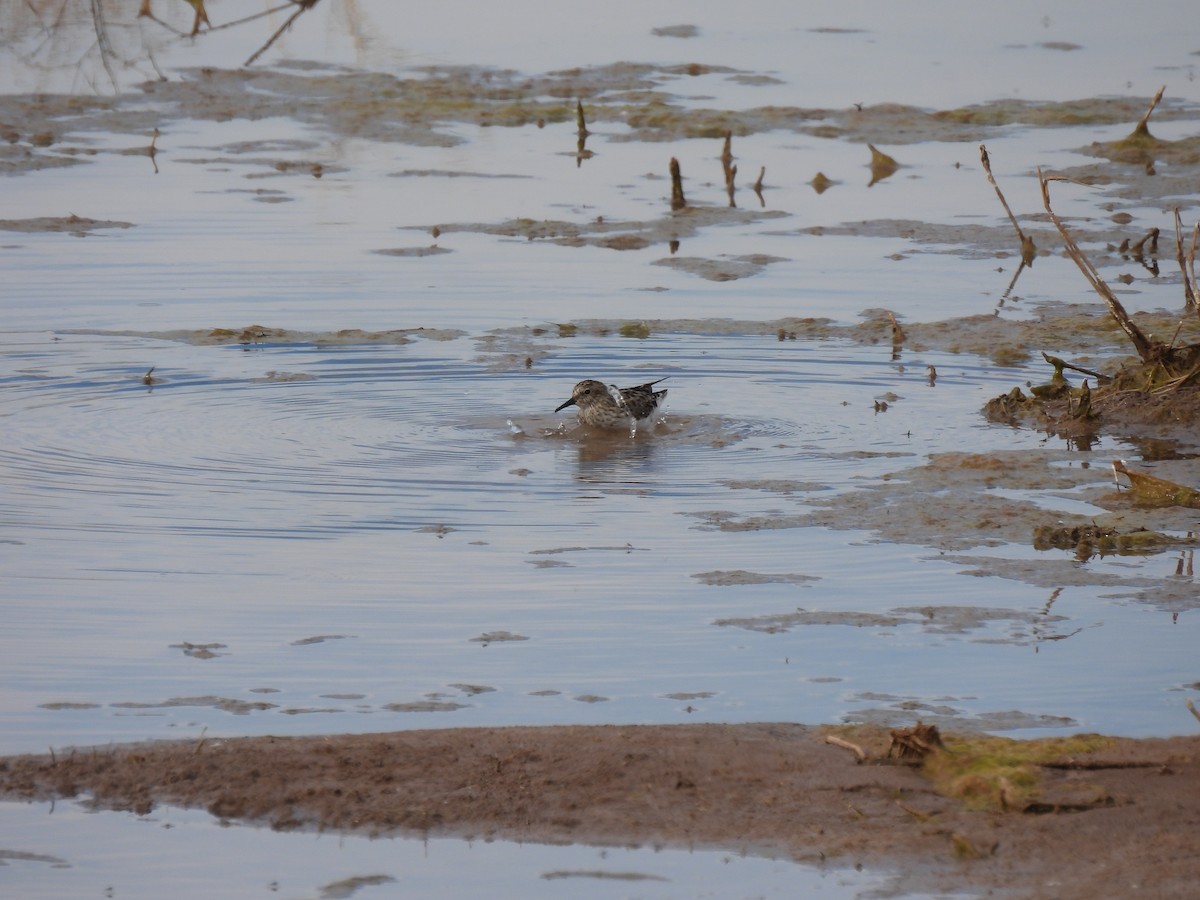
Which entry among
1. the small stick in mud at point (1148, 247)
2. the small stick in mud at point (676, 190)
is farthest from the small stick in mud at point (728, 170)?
the small stick in mud at point (1148, 247)

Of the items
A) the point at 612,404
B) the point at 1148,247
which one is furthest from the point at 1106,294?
the point at 1148,247

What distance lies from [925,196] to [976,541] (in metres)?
10.1

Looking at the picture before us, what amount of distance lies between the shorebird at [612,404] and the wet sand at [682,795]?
5.23 metres

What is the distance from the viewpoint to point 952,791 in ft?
19.1

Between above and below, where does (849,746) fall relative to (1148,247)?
below

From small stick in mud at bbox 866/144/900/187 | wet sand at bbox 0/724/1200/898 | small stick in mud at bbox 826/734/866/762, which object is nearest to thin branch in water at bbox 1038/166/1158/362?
wet sand at bbox 0/724/1200/898

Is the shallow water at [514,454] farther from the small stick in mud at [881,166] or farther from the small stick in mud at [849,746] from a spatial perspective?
the small stick in mud at [849,746]

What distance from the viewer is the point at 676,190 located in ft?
57.5

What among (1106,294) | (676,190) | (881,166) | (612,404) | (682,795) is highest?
(881,166)

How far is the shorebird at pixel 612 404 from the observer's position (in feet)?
37.6

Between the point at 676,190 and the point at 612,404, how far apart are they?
21.1 feet

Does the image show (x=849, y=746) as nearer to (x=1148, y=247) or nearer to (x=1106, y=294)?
(x=1106, y=294)

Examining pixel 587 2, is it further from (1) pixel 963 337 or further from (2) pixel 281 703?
(2) pixel 281 703

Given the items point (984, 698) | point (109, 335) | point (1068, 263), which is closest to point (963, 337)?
point (1068, 263)
